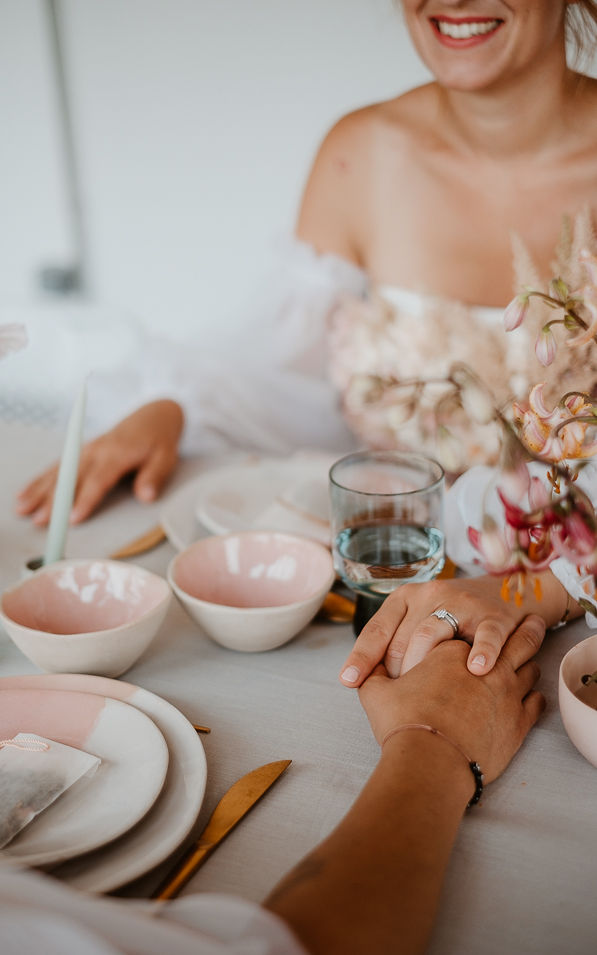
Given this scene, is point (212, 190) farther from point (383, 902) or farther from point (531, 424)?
point (383, 902)

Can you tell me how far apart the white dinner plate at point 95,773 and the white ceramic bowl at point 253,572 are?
15 centimetres

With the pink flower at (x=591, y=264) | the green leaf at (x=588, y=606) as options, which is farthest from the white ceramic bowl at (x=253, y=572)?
the pink flower at (x=591, y=264)

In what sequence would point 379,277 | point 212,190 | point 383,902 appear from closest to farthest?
point 383,902
point 379,277
point 212,190

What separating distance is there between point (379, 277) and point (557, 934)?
111 cm

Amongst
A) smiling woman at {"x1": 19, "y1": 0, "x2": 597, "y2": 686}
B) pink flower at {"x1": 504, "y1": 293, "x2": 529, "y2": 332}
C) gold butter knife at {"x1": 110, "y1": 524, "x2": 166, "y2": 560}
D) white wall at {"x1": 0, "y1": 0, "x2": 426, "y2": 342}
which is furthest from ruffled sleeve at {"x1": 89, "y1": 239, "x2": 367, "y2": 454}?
pink flower at {"x1": 504, "y1": 293, "x2": 529, "y2": 332}

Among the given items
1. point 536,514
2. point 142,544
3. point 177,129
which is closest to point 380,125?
point 177,129

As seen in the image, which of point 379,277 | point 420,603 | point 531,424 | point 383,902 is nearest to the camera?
point 383,902

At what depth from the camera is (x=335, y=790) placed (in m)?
0.60

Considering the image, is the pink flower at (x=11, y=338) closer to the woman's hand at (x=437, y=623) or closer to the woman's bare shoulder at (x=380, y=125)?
the woman's hand at (x=437, y=623)

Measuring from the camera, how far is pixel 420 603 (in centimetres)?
73

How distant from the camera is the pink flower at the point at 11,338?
2.44 ft

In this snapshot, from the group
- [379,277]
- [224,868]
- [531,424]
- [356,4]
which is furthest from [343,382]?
[224,868]

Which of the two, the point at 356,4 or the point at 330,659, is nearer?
the point at 330,659

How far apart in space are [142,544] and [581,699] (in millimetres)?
547
